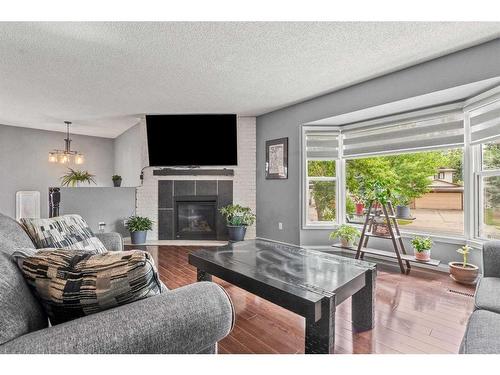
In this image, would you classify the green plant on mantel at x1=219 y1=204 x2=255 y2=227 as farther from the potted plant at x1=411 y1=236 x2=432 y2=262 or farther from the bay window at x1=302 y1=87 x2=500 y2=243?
the potted plant at x1=411 y1=236 x2=432 y2=262

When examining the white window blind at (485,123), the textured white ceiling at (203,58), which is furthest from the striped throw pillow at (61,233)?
the white window blind at (485,123)

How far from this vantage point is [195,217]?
4.86m

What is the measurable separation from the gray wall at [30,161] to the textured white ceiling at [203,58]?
186 centimetres

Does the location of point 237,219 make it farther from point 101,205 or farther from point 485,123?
point 485,123

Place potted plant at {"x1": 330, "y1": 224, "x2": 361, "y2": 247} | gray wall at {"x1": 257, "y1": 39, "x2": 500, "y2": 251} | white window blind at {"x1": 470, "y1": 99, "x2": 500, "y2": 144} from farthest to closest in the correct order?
1. potted plant at {"x1": 330, "y1": 224, "x2": 361, "y2": 247}
2. white window blind at {"x1": 470, "y1": 99, "x2": 500, "y2": 144}
3. gray wall at {"x1": 257, "y1": 39, "x2": 500, "y2": 251}

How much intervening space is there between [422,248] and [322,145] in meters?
1.90

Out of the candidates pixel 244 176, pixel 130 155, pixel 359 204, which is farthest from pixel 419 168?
pixel 130 155

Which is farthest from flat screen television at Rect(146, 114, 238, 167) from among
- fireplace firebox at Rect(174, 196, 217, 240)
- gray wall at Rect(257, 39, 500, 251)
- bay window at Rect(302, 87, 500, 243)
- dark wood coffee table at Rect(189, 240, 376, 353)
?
dark wood coffee table at Rect(189, 240, 376, 353)

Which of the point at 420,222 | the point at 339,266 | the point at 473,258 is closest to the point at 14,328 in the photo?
the point at 339,266

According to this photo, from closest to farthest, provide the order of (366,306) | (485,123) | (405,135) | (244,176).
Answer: (366,306)
(485,123)
(405,135)
(244,176)

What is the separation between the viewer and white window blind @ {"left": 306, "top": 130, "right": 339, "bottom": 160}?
404 cm

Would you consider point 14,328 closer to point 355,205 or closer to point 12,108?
point 355,205

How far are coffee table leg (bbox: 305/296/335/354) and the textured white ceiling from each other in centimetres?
200

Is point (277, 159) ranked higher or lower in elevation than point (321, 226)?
higher
